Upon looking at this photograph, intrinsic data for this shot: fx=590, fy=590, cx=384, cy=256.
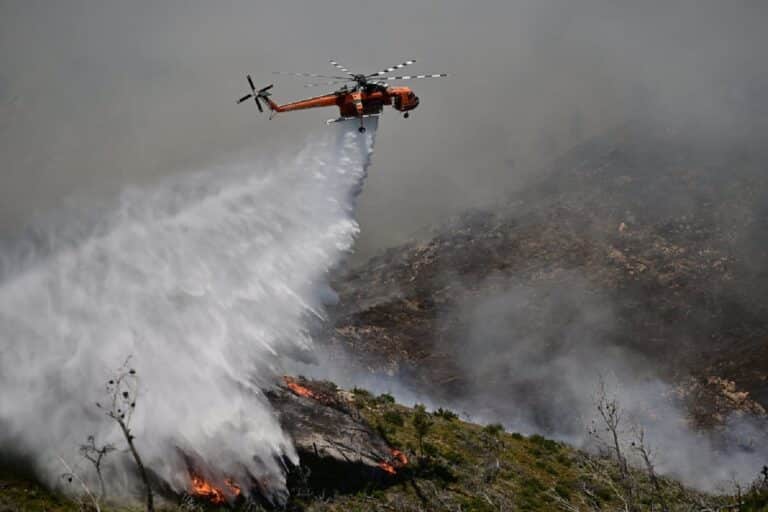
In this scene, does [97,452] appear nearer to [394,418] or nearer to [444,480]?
[444,480]

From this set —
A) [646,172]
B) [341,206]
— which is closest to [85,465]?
[341,206]

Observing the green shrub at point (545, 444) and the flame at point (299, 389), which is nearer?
the flame at point (299, 389)

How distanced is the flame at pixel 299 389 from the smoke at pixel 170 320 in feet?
12.9

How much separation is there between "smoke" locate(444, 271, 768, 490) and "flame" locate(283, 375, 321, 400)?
129 feet

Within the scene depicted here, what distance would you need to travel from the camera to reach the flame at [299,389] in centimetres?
3759

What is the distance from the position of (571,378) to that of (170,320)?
71809mm

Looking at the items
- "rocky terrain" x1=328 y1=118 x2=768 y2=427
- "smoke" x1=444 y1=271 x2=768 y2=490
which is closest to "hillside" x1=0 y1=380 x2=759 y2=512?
"smoke" x1=444 y1=271 x2=768 y2=490

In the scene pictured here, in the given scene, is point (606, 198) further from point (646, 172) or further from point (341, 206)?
point (341, 206)

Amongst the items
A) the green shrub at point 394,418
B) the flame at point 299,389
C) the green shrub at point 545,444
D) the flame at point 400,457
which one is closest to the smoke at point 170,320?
the flame at point 299,389

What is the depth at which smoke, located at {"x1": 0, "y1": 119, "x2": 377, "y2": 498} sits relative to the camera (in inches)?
1033

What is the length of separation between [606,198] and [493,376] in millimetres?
51903

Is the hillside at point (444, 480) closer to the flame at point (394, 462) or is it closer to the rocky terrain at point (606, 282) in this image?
the flame at point (394, 462)

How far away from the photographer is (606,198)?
4825 inches

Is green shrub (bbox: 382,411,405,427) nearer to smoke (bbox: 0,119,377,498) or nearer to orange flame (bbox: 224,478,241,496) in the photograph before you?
smoke (bbox: 0,119,377,498)
